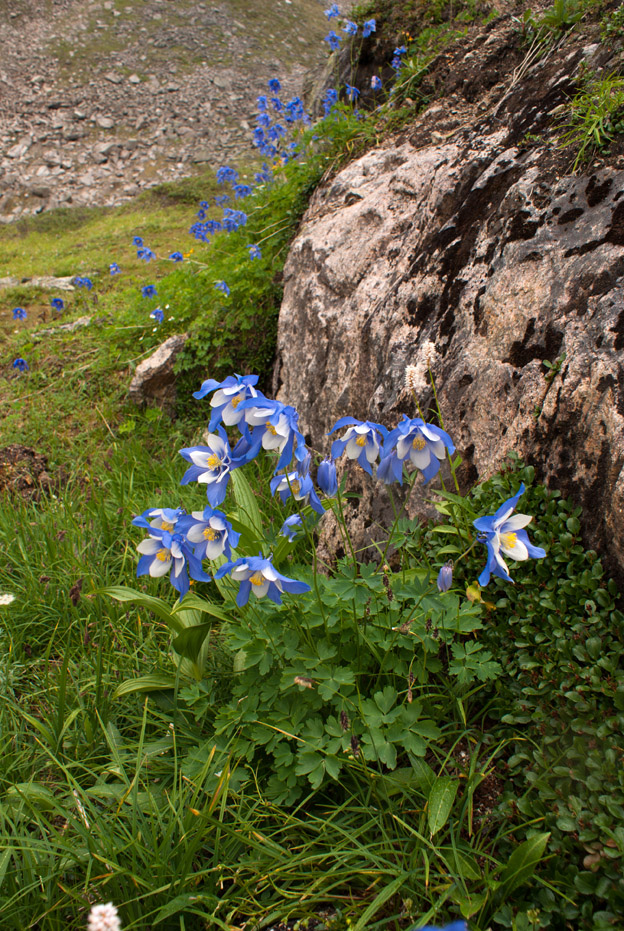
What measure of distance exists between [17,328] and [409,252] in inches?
196

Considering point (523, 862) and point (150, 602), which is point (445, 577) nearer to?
point (523, 862)

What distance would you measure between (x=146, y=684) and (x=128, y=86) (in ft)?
71.3

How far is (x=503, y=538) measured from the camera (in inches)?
57.5

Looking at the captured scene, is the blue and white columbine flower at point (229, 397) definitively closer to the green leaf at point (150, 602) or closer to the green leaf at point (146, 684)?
the green leaf at point (150, 602)

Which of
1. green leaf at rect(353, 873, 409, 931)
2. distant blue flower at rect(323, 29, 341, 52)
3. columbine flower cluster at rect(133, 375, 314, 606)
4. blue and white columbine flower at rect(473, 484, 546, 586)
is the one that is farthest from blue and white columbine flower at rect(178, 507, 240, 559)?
distant blue flower at rect(323, 29, 341, 52)

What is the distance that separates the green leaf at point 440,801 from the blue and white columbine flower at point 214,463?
3.23 ft

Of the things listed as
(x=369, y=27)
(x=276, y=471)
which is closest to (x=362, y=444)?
(x=276, y=471)

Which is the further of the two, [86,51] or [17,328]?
[86,51]

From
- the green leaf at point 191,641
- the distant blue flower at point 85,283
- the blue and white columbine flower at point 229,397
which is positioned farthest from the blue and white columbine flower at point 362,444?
the distant blue flower at point 85,283

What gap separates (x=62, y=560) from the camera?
282 centimetres

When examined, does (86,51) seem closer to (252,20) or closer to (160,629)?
(252,20)

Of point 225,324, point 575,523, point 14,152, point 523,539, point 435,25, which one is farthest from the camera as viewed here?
point 14,152

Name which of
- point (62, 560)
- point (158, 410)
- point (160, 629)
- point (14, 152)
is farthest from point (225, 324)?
point (14, 152)

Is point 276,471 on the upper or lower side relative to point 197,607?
upper
